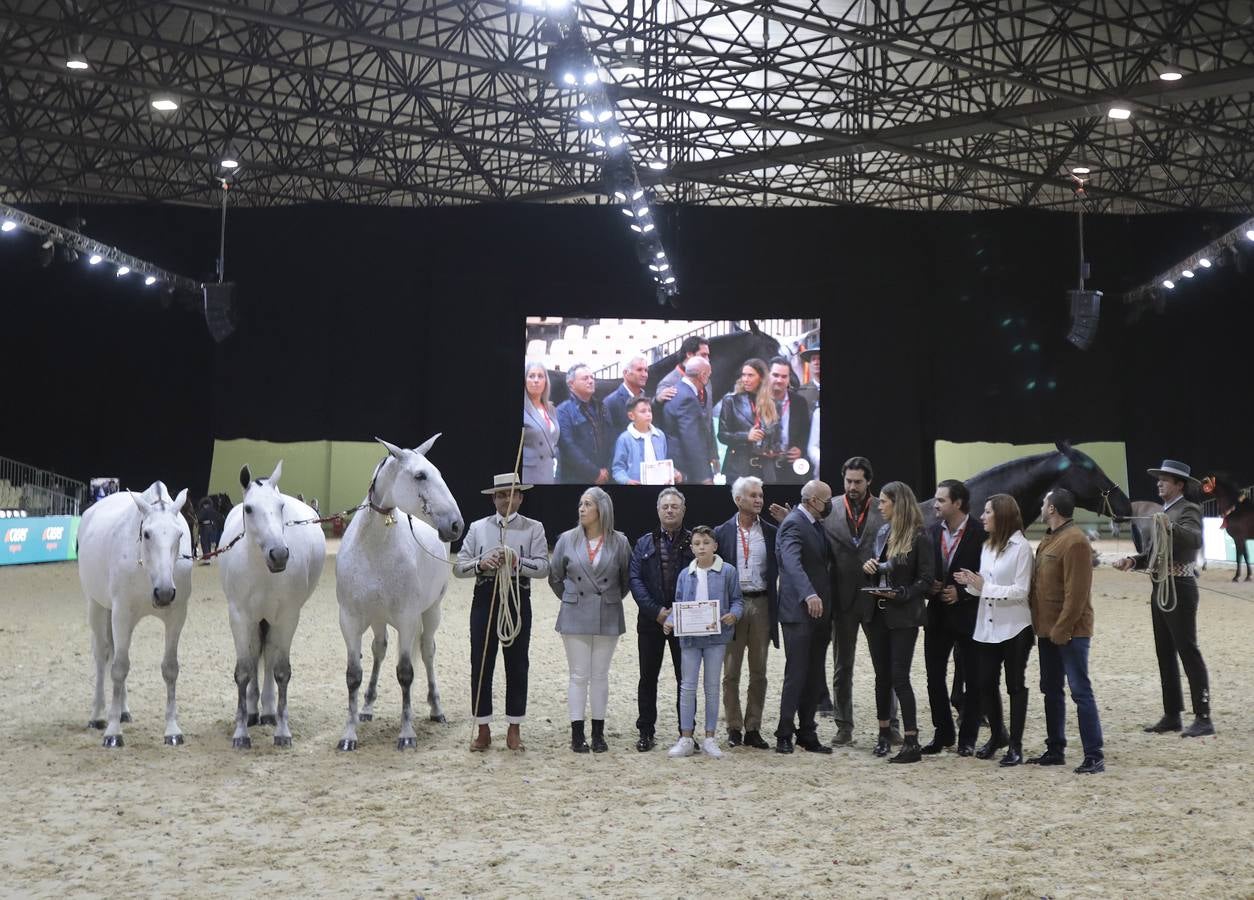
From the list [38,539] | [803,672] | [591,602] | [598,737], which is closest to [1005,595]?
[803,672]

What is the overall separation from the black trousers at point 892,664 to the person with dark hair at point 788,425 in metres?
13.3

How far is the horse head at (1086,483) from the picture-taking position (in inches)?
291

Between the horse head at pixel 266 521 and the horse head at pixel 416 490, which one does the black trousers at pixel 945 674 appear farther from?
the horse head at pixel 266 521

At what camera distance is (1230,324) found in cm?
2198

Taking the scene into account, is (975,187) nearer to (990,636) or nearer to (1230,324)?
(1230,324)

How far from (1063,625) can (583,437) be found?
1424cm

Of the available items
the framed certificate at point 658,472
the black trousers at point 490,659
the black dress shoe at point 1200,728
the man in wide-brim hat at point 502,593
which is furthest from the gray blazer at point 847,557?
the framed certificate at point 658,472

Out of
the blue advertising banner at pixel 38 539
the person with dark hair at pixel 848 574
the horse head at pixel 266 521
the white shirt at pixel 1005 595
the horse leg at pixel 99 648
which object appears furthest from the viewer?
the blue advertising banner at pixel 38 539

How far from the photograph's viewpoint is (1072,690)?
549cm

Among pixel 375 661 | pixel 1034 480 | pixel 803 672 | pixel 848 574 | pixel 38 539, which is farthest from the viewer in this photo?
pixel 38 539

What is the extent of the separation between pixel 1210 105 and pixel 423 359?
1395 cm

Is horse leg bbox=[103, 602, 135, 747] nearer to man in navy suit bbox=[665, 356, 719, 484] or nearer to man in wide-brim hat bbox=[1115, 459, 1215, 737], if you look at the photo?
man in wide-brim hat bbox=[1115, 459, 1215, 737]

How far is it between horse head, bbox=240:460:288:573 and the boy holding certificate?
6.55 ft

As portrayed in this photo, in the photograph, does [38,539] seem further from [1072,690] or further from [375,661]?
[1072,690]
